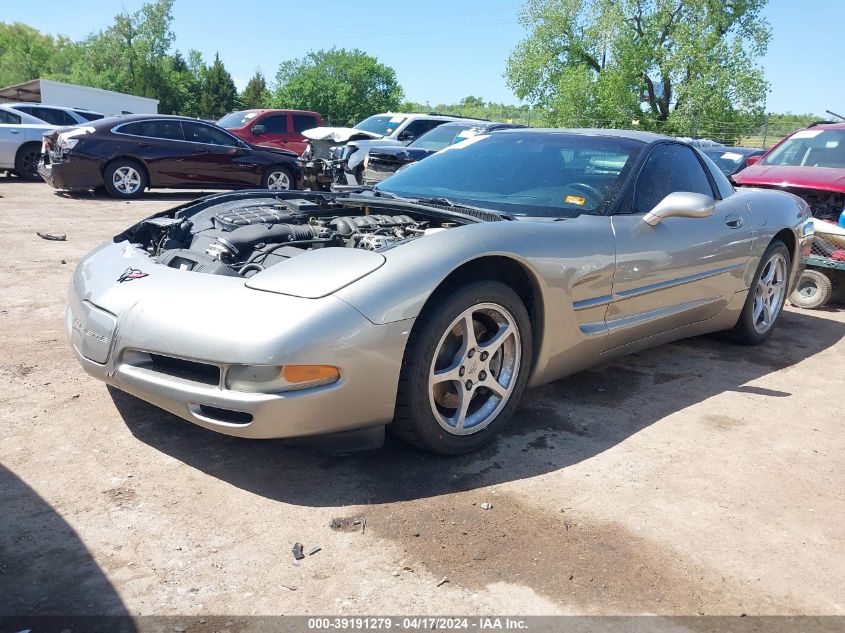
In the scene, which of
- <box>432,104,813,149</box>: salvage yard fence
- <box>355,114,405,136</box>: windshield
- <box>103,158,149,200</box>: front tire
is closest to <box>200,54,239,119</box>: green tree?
<box>432,104,813,149</box>: salvage yard fence

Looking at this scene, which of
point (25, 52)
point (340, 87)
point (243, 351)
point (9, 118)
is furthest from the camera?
point (25, 52)

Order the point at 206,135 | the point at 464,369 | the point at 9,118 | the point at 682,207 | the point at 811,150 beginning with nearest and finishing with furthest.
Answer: the point at 464,369, the point at 682,207, the point at 811,150, the point at 206,135, the point at 9,118

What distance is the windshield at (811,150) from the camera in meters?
7.59

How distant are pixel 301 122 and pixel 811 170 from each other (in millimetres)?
11842

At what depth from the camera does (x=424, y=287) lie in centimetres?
265

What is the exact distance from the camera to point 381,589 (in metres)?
2.08

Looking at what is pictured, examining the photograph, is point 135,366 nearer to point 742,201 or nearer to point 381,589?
point 381,589

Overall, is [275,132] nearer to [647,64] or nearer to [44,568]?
[44,568]

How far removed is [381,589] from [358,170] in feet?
30.3

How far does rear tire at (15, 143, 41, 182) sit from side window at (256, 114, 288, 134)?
184 inches

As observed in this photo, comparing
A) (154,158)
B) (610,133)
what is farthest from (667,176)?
(154,158)

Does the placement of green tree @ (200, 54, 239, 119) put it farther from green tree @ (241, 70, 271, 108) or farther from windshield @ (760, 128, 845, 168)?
windshield @ (760, 128, 845, 168)

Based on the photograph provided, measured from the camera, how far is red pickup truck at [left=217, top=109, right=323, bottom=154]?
1550cm

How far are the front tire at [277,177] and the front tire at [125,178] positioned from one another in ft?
6.56
